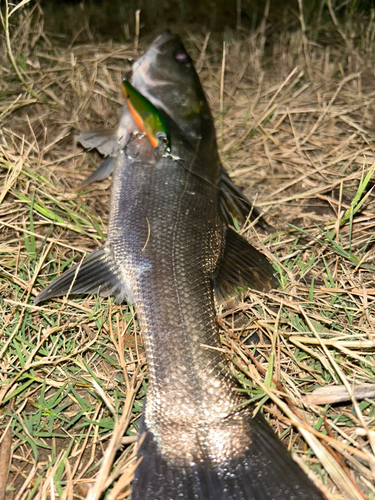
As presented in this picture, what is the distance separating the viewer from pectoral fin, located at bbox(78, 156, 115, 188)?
2.92 meters

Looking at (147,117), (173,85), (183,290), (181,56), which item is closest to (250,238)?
(183,290)

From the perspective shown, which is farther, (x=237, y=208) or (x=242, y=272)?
(x=237, y=208)

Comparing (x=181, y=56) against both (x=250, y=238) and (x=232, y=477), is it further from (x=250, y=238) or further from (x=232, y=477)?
(x=232, y=477)

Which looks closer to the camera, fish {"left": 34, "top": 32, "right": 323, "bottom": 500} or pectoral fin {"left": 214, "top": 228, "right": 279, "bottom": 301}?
fish {"left": 34, "top": 32, "right": 323, "bottom": 500}

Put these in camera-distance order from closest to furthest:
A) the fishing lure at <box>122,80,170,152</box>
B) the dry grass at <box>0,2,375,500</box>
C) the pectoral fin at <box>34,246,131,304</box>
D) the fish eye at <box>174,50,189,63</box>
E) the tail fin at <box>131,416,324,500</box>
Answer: the tail fin at <box>131,416,324,500</box>, the dry grass at <box>0,2,375,500</box>, the pectoral fin at <box>34,246,131,304</box>, the fishing lure at <box>122,80,170,152</box>, the fish eye at <box>174,50,189,63</box>

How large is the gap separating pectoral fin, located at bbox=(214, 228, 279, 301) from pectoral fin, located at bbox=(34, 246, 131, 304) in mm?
525

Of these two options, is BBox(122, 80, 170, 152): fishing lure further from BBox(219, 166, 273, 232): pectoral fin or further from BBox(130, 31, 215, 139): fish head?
BBox(219, 166, 273, 232): pectoral fin

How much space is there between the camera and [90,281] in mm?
Answer: 2361

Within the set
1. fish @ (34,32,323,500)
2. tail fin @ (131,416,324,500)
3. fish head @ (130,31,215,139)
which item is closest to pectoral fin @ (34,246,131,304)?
fish @ (34,32,323,500)

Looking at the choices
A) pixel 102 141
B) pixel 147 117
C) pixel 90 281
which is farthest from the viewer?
pixel 102 141

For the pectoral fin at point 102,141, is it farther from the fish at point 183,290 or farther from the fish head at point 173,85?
the fish head at point 173,85

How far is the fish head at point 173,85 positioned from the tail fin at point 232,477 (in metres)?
1.89

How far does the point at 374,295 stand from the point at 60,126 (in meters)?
2.51

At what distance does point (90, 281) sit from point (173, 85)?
150 cm
